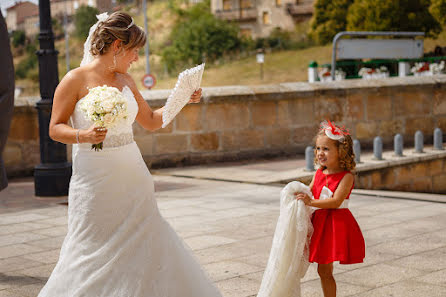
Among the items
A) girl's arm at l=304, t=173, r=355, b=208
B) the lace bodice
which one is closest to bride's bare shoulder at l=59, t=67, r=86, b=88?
the lace bodice

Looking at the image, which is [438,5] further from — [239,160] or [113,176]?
[113,176]

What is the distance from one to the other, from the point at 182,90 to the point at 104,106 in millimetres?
580

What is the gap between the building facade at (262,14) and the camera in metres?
79.6

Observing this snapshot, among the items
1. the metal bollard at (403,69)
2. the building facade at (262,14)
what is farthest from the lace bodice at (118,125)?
the building facade at (262,14)

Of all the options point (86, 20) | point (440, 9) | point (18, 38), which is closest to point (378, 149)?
point (86, 20)

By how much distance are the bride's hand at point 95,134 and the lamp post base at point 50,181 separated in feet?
17.1

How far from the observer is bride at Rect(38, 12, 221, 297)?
3598 mm

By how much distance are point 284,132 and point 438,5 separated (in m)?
30.0

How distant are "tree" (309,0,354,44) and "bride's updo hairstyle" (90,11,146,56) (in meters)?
51.1

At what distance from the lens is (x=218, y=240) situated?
19.8 feet

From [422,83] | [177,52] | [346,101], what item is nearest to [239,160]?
[346,101]

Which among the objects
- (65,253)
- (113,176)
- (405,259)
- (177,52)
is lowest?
(405,259)

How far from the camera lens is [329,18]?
5409 centimetres

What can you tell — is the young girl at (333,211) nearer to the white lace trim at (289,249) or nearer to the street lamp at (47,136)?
the white lace trim at (289,249)
